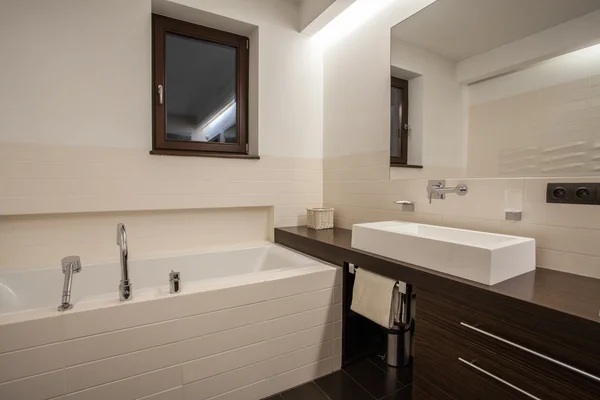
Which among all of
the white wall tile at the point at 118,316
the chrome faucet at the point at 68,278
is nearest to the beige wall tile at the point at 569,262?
the white wall tile at the point at 118,316

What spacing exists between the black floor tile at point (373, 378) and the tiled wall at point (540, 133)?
128cm

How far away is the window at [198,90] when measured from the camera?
2.26 metres

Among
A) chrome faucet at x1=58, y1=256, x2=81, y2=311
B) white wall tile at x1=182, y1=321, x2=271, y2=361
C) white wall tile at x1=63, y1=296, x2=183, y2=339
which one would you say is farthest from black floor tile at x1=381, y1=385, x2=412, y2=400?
chrome faucet at x1=58, y1=256, x2=81, y2=311

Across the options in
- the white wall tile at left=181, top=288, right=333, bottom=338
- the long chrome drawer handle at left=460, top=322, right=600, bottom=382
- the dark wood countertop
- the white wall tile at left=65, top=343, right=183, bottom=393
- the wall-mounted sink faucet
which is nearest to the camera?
the long chrome drawer handle at left=460, top=322, right=600, bottom=382

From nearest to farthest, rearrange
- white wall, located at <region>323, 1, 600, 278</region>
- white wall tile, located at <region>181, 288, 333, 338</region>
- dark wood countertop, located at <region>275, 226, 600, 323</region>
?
dark wood countertop, located at <region>275, 226, 600, 323</region>
white wall, located at <region>323, 1, 600, 278</region>
white wall tile, located at <region>181, 288, 333, 338</region>

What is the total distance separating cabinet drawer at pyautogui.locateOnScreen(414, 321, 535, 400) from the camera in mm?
1040

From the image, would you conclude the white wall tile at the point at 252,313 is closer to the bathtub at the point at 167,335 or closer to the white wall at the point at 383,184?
the bathtub at the point at 167,335

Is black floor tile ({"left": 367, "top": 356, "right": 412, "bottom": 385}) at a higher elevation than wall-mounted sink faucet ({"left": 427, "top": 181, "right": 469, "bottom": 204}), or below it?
below

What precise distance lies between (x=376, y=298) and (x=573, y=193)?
97 centimetres

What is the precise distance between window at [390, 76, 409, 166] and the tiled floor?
133 cm

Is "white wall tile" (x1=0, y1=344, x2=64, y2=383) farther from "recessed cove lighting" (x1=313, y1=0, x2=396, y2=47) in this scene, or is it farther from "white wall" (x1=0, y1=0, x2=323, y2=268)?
"recessed cove lighting" (x1=313, y1=0, x2=396, y2=47)

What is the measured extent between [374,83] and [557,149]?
126 cm

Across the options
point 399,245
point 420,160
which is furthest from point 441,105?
point 399,245

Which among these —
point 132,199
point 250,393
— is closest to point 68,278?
point 132,199
